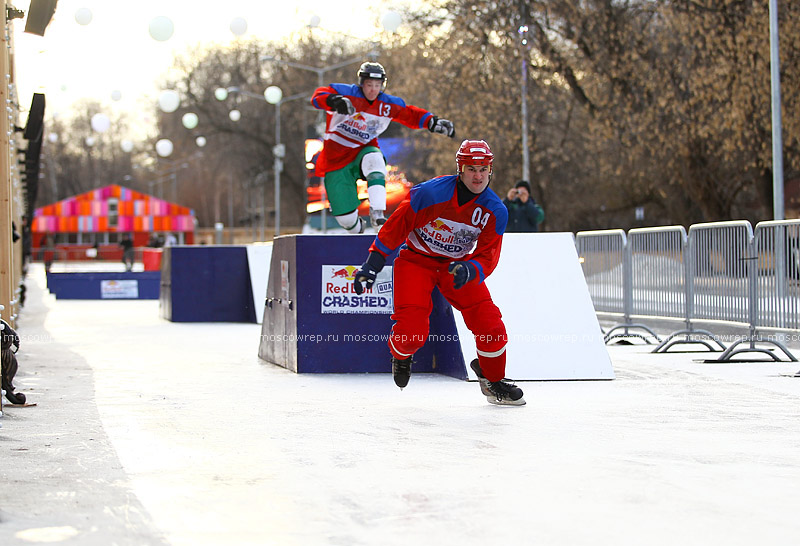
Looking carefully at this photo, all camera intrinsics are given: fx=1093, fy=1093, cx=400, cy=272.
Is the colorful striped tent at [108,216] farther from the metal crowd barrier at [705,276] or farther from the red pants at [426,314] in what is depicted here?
the red pants at [426,314]

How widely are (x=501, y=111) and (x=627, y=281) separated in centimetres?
1796

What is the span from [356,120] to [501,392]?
3.33 metres

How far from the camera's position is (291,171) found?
58875mm

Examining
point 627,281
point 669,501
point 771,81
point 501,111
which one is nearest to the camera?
point 669,501

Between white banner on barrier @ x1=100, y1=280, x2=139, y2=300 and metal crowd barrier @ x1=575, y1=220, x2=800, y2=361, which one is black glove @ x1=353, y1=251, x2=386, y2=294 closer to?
metal crowd barrier @ x1=575, y1=220, x2=800, y2=361

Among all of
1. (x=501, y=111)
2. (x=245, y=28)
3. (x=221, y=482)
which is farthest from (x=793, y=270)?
(x=501, y=111)

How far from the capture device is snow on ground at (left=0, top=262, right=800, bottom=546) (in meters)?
4.04

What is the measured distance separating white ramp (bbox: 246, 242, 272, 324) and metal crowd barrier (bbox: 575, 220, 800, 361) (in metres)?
4.72

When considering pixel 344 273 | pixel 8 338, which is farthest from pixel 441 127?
pixel 8 338

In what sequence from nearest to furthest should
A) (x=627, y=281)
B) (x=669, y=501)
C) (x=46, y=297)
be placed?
(x=669, y=501) < (x=627, y=281) < (x=46, y=297)

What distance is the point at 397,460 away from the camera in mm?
5359

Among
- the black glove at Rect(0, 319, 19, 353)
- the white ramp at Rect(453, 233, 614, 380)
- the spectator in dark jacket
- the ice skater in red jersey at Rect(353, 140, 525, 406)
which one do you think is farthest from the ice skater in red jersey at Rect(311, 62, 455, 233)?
the spectator in dark jacket

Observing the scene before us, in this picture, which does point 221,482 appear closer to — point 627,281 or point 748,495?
point 748,495

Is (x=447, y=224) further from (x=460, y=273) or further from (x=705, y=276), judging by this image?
(x=705, y=276)
